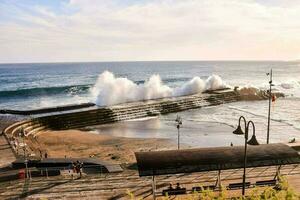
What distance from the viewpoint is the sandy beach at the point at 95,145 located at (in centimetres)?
3528

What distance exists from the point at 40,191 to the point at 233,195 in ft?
36.8

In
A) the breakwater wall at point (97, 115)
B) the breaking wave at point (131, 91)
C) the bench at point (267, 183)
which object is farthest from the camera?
the breaking wave at point (131, 91)

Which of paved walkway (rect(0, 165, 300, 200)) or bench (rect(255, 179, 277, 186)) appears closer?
paved walkway (rect(0, 165, 300, 200))

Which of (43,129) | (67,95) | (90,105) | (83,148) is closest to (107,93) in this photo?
(90,105)

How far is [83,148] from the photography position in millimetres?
38469

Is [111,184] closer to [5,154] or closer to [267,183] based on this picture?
[267,183]

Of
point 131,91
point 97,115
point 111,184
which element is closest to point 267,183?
point 111,184

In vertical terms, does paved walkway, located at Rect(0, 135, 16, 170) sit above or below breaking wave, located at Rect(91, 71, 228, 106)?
below

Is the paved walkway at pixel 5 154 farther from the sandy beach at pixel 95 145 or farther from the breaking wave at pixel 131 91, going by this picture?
the breaking wave at pixel 131 91

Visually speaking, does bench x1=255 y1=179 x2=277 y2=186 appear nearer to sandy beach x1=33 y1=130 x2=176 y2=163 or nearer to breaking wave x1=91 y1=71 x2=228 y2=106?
sandy beach x1=33 y1=130 x2=176 y2=163

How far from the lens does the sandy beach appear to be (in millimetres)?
35281

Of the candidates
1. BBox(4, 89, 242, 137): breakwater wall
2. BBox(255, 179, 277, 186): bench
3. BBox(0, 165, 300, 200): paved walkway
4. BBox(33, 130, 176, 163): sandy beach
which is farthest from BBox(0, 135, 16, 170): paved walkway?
BBox(255, 179, 277, 186): bench

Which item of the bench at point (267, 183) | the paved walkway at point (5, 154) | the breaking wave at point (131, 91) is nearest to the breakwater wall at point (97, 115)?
the paved walkway at point (5, 154)

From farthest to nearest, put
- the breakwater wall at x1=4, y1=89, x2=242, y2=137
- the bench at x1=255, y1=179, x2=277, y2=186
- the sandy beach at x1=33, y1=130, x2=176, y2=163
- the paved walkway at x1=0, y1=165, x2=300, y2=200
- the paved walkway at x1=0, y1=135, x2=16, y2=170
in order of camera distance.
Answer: the breakwater wall at x1=4, y1=89, x2=242, y2=137, the sandy beach at x1=33, y1=130, x2=176, y2=163, the paved walkway at x1=0, y1=135, x2=16, y2=170, the bench at x1=255, y1=179, x2=277, y2=186, the paved walkway at x1=0, y1=165, x2=300, y2=200
